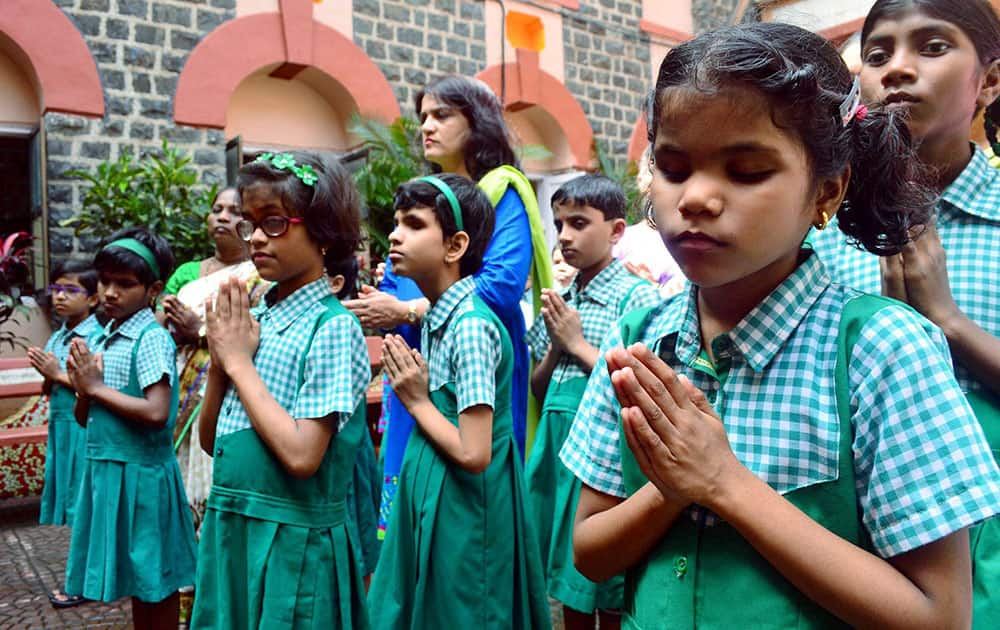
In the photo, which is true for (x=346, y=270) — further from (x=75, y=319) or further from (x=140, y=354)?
(x=75, y=319)

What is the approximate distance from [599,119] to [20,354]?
7207 mm

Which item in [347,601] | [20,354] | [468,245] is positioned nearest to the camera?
[347,601]

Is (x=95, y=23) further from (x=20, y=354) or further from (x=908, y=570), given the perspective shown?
(x=908, y=570)

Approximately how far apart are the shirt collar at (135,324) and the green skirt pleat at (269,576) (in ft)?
4.84

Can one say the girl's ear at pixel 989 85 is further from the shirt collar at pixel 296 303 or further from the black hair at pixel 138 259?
the black hair at pixel 138 259

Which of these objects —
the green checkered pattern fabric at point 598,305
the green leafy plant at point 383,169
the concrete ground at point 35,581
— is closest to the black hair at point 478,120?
the green checkered pattern fabric at point 598,305

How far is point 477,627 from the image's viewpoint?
2.19m

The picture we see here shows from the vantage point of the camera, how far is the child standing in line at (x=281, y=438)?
1958 mm

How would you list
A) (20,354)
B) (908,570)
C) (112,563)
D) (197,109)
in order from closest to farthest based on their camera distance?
(908,570) < (112,563) < (20,354) < (197,109)

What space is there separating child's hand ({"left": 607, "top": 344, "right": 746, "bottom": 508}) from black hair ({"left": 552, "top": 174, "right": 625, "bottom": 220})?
2274 millimetres

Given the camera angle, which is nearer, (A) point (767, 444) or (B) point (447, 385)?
(A) point (767, 444)

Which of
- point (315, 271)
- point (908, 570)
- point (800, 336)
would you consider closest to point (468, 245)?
point (315, 271)

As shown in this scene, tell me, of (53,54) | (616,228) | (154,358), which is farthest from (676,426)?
(53,54)

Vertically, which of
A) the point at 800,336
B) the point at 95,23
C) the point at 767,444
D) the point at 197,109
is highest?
the point at 95,23
